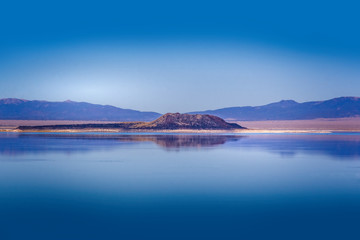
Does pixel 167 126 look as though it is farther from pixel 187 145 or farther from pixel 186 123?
pixel 187 145

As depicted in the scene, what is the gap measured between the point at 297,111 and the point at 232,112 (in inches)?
1167

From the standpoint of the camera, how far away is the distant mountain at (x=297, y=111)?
504 feet

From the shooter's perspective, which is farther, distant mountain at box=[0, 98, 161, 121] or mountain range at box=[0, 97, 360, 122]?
distant mountain at box=[0, 98, 161, 121]

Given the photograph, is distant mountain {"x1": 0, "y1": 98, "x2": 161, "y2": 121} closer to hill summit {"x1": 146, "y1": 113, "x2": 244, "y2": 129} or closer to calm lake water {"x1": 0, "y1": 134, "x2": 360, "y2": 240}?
hill summit {"x1": 146, "y1": 113, "x2": 244, "y2": 129}

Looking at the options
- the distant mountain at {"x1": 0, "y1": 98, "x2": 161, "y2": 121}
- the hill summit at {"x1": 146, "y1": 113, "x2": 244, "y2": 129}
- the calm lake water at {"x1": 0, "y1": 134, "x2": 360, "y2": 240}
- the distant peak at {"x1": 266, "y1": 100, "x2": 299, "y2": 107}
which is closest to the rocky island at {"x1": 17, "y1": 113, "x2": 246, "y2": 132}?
the hill summit at {"x1": 146, "y1": 113, "x2": 244, "y2": 129}

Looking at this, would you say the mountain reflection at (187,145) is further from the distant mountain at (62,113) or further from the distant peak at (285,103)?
the distant peak at (285,103)

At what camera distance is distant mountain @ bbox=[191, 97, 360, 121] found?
504 feet

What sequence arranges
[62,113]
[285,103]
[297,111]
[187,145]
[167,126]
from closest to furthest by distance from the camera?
[187,145], [167,126], [297,111], [62,113], [285,103]

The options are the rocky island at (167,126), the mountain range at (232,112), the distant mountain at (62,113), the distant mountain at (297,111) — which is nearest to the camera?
the rocky island at (167,126)

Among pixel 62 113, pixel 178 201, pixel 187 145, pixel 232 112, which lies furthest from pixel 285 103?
pixel 178 201

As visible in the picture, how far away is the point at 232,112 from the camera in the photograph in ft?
585

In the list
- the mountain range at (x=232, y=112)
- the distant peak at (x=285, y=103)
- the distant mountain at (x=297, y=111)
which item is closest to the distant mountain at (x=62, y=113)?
the mountain range at (x=232, y=112)

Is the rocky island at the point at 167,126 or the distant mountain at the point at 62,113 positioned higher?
the distant mountain at the point at 62,113

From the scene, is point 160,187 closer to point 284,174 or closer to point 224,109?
point 284,174
